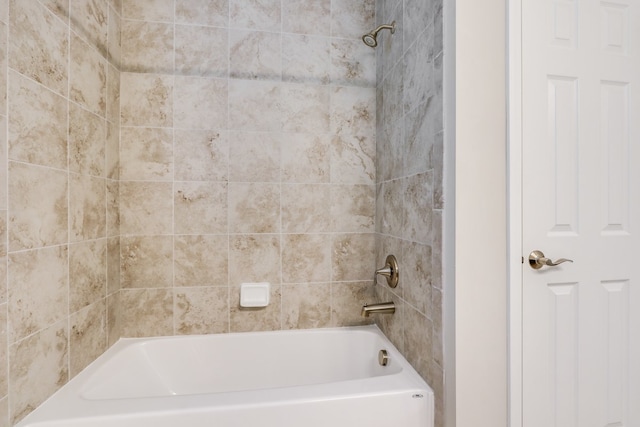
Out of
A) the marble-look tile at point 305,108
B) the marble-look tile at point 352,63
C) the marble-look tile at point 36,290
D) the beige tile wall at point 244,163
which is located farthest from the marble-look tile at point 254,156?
the marble-look tile at point 36,290

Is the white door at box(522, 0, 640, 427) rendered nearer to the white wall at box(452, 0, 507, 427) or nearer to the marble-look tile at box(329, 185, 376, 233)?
the white wall at box(452, 0, 507, 427)

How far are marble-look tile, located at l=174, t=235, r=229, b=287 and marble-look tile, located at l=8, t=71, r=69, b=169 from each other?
1.99 feet

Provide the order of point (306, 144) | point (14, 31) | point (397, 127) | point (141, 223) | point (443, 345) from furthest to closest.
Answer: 1. point (306, 144)
2. point (141, 223)
3. point (397, 127)
4. point (443, 345)
5. point (14, 31)

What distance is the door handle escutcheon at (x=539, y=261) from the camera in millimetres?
1046

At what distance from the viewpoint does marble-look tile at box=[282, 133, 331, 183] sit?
1636 mm

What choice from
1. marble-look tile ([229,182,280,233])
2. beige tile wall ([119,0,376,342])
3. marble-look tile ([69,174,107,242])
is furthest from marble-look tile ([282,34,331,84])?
marble-look tile ([69,174,107,242])

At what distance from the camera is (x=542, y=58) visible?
3.53 ft

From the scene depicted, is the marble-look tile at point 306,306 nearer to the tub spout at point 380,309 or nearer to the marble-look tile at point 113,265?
the tub spout at point 380,309

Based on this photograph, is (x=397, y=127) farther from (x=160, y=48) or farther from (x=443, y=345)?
(x=160, y=48)

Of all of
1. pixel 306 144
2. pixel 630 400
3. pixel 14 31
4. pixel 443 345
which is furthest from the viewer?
pixel 306 144

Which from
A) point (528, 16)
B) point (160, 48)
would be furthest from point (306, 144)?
point (528, 16)

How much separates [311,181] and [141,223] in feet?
2.81

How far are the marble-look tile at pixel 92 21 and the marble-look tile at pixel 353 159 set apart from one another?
110cm

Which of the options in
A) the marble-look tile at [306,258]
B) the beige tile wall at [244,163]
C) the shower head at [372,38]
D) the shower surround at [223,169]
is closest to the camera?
the shower surround at [223,169]
